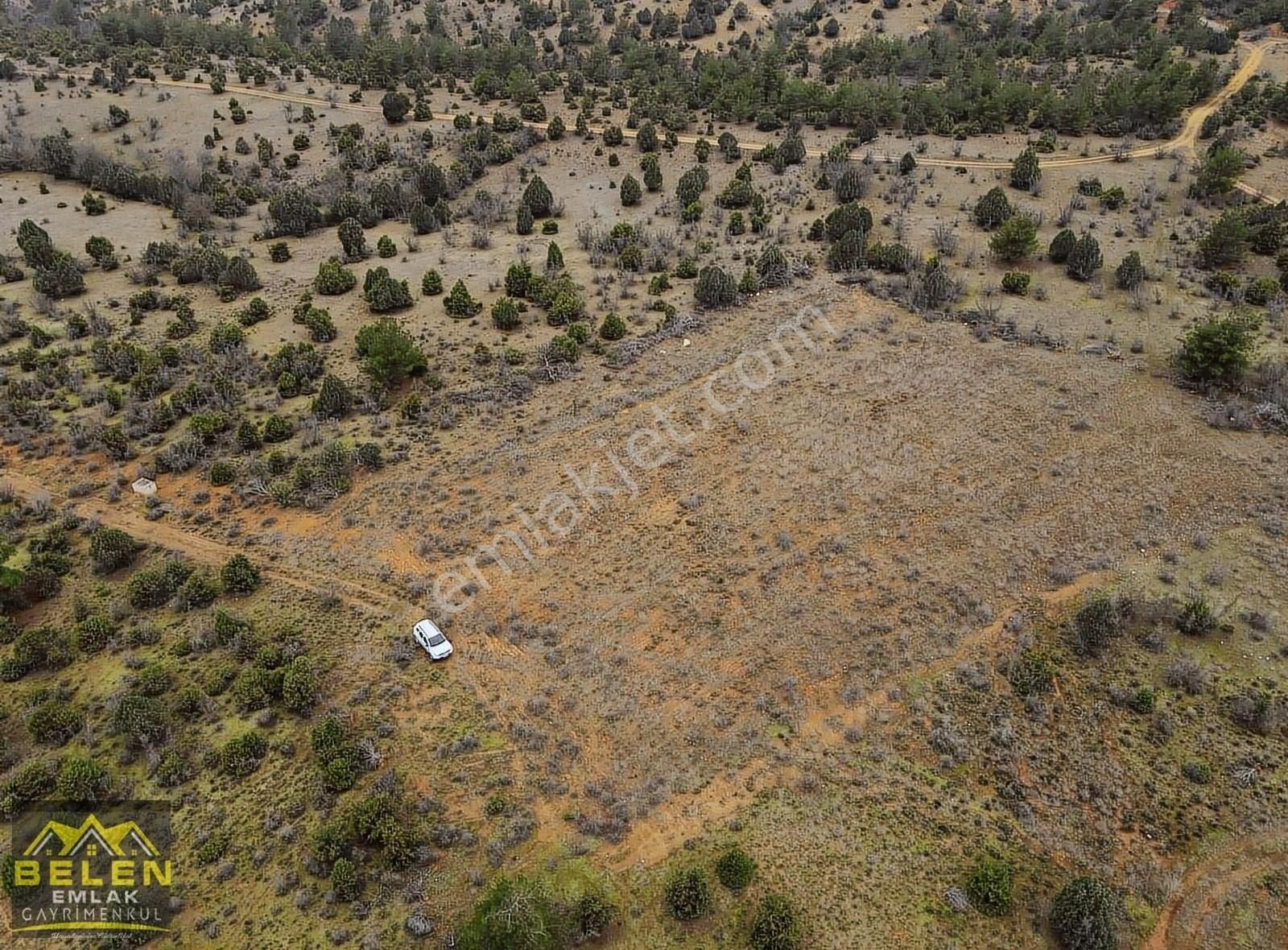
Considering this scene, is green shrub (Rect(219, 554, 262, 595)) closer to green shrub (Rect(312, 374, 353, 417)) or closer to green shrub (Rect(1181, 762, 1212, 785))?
green shrub (Rect(312, 374, 353, 417))

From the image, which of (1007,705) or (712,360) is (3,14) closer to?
(712,360)

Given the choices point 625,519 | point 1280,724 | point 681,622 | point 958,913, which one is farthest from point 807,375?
point 958,913

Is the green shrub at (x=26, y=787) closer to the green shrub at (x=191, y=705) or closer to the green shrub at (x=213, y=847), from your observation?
the green shrub at (x=191, y=705)

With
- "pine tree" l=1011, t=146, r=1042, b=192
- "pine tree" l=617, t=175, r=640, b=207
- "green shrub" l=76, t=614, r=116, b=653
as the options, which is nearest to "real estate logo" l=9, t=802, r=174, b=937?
"green shrub" l=76, t=614, r=116, b=653

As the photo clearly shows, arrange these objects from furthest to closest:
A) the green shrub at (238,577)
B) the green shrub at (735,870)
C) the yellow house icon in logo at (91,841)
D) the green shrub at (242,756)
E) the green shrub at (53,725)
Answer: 1. the green shrub at (238,577)
2. the green shrub at (53,725)
3. the green shrub at (242,756)
4. the yellow house icon in logo at (91,841)
5. the green shrub at (735,870)

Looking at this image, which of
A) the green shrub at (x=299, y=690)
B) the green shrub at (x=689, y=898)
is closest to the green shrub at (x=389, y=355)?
the green shrub at (x=299, y=690)

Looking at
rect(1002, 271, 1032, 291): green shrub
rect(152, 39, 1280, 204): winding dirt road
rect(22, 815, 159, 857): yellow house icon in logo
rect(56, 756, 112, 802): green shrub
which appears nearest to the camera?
rect(22, 815, 159, 857): yellow house icon in logo
